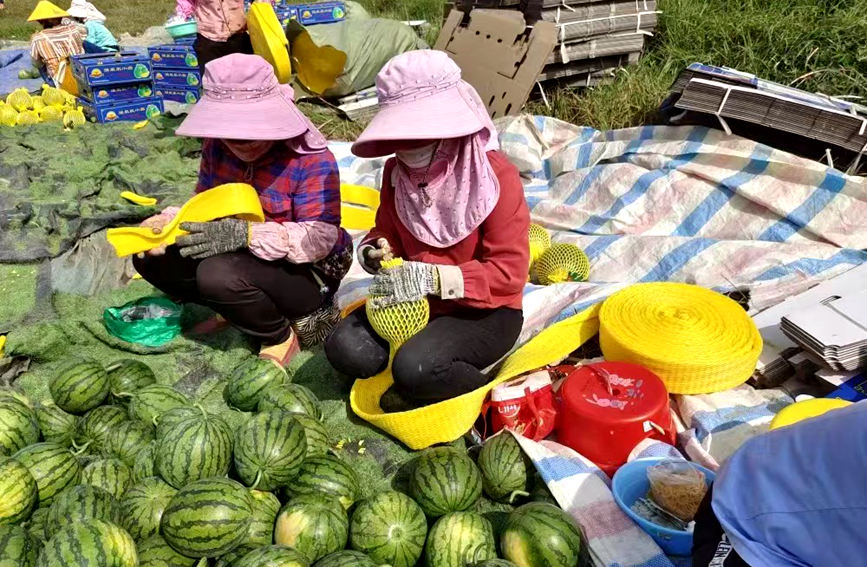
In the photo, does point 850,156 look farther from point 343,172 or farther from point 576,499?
point 343,172

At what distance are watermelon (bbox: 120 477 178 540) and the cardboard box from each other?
439cm

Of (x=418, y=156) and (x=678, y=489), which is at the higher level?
(x=418, y=156)

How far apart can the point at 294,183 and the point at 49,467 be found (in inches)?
64.2

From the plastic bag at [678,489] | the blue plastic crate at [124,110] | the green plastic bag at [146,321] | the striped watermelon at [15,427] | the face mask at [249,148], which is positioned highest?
the face mask at [249,148]

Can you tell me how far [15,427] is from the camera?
257 cm

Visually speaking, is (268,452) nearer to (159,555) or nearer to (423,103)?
(159,555)

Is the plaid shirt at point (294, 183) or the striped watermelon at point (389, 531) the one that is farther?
the plaid shirt at point (294, 183)

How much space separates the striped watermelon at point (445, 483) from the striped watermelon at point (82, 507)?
3.30 ft

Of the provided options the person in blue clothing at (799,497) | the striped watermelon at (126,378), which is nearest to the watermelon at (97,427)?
the striped watermelon at (126,378)

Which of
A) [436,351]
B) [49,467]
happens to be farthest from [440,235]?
[49,467]

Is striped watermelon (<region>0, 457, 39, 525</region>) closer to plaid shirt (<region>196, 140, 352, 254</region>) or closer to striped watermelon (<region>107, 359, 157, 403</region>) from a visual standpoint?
striped watermelon (<region>107, 359, 157, 403</region>)

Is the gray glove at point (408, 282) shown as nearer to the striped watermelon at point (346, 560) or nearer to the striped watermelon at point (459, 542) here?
the striped watermelon at point (459, 542)

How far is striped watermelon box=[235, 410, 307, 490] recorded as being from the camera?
233cm

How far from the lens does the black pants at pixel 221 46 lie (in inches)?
253
